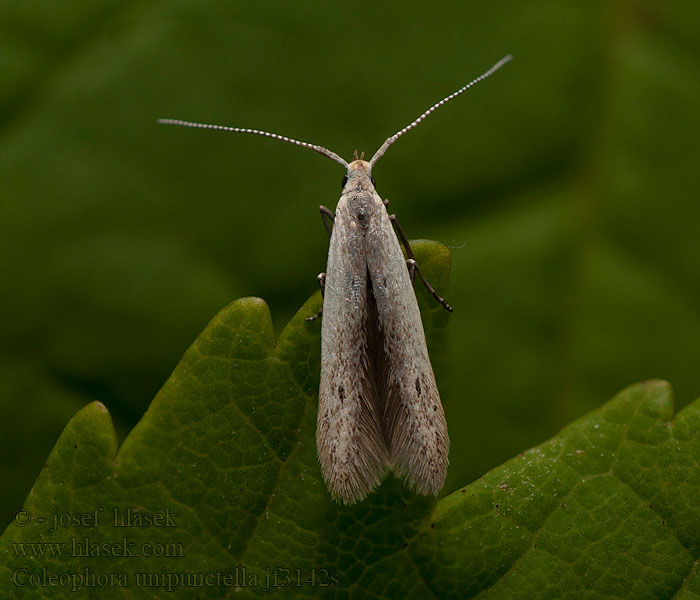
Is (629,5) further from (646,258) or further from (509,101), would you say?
(646,258)

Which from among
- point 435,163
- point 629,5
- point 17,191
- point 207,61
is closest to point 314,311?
point 435,163

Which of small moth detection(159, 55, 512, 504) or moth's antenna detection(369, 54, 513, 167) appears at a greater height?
moth's antenna detection(369, 54, 513, 167)

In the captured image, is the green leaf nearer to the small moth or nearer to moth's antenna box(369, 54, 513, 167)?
the small moth

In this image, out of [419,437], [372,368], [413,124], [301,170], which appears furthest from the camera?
[301,170]

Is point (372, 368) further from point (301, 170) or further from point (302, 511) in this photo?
point (301, 170)

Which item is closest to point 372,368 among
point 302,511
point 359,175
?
point 302,511

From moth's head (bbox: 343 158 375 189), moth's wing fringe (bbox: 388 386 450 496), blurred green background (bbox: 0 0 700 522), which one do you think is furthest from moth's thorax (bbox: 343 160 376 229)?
moth's wing fringe (bbox: 388 386 450 496)
